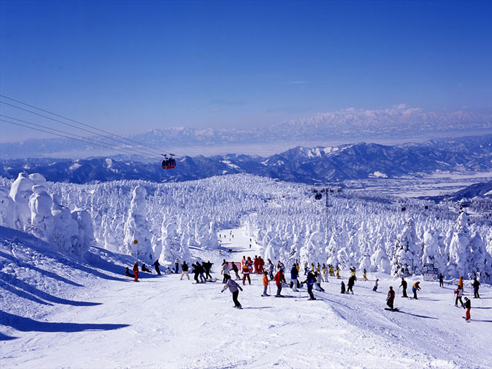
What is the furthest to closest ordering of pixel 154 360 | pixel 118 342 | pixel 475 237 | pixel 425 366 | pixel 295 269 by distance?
pixel 475 237, pixel 295 269, pixel 118 342, pixel 154 360, pixel 425 366

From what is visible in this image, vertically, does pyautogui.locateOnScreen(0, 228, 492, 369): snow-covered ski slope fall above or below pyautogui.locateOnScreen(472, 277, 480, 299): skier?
above

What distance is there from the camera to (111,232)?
78.1 meters

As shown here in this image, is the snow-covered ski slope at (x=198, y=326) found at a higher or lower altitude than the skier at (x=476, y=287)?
higher

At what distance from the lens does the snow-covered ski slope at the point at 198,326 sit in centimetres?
1089

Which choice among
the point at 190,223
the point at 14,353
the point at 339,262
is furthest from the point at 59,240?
the point at 190,223

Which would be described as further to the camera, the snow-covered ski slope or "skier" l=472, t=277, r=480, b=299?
"skier" l=472, t=277, r=480, b=299

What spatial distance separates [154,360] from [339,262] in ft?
162

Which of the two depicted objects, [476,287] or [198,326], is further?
[476,287]

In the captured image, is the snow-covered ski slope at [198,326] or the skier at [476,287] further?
the skier at [476,287]

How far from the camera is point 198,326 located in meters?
14.1

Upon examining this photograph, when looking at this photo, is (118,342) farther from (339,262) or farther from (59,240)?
(339,262)

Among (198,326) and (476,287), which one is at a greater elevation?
(198,326)

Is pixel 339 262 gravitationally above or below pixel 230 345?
below

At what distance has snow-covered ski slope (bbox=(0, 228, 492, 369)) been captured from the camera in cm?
1089
